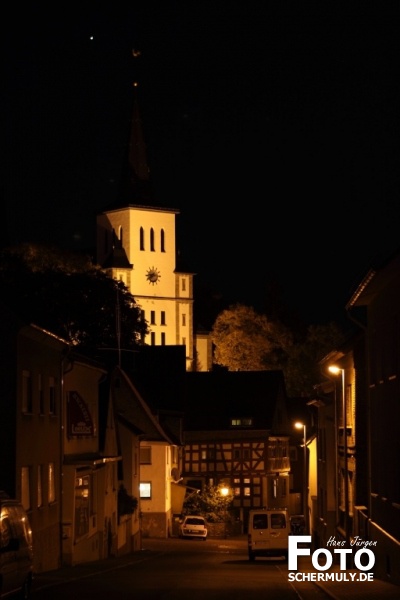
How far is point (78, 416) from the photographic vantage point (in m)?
42.4

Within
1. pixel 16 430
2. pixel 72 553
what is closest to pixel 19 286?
pixel 72 553

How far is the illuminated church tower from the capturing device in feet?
520

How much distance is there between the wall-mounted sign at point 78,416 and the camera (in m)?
42.0

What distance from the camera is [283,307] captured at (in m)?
153

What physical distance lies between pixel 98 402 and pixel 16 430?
16093 millimetres

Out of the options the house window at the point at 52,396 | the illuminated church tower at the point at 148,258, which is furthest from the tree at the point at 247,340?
the house window at the point at 52,396

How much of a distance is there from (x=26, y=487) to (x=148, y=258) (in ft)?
421

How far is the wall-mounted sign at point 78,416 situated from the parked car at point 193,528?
3179 centimetres

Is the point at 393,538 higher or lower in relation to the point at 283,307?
lower

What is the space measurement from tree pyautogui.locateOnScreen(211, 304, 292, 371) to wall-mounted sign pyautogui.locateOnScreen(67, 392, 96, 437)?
87778 millimetres

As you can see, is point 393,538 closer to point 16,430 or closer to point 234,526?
point 16,430

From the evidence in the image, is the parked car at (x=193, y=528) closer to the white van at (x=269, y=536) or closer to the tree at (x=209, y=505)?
the tree at (x=209, y=505)

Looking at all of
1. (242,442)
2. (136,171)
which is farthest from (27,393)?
(136,171)

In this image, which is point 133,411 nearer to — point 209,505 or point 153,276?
point 209,505
